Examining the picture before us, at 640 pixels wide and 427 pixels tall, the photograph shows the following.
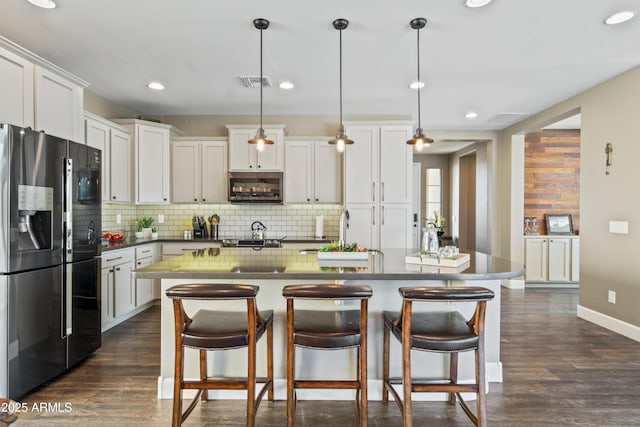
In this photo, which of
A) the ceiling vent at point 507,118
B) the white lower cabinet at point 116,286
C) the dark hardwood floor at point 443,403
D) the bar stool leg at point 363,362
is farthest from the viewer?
the ceiling vent at point 507,118

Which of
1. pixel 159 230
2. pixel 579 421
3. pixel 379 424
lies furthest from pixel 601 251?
pixel 159 230

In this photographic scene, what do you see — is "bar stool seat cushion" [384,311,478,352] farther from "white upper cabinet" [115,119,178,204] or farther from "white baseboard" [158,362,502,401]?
"white upper cabinet" [115,119,178,204]

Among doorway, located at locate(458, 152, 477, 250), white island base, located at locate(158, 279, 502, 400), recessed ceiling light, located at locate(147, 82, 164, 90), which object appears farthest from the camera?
doorway, located at locate(458, 152, 477, 250)

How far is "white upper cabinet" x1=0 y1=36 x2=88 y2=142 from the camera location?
2602 mm

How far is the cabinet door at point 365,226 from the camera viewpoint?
16.7 ft

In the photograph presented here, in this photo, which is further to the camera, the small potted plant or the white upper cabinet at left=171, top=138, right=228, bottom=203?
the white upper cabinet at left=171, top=138, right=228, bottom=203

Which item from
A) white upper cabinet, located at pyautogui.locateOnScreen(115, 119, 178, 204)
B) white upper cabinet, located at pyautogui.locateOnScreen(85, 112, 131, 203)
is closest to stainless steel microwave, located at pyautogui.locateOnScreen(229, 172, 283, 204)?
white upper cabinet, located at pyautogui.locateOnScreen(115, 119, 178, 204)

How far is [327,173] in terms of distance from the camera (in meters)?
5.31

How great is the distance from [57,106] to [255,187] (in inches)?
102

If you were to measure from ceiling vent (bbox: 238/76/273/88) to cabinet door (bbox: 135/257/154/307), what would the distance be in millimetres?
2490

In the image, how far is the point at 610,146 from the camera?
399 centimetres

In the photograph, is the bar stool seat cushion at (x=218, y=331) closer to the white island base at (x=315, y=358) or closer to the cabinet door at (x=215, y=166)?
the white island base at (x=315, y=358)

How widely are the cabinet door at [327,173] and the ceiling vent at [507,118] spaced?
2554mm

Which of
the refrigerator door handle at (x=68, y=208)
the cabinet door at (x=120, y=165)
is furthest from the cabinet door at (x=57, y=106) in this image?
the cabinet door at (x=120, y=165)
